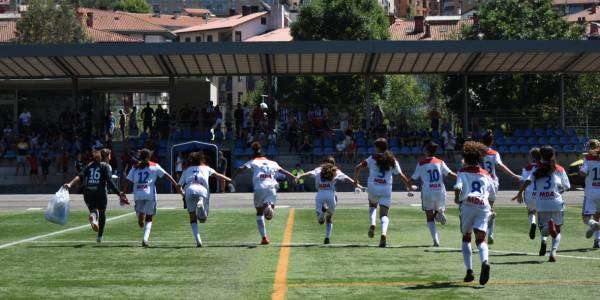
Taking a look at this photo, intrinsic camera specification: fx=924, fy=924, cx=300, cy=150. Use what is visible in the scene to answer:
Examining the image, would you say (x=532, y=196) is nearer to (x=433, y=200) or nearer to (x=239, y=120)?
(x=433, y=200)

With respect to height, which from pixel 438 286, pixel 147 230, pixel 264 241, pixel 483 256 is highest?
pixel 483 256

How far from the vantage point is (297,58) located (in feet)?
137

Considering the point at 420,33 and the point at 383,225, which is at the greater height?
the point at 420,33

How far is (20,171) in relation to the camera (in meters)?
42.6

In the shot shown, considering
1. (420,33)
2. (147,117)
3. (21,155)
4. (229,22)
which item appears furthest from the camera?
(229,22)

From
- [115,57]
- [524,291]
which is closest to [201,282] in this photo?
[524,291]

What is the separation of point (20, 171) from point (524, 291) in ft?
116

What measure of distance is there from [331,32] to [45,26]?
32681mm

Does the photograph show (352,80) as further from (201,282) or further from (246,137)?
(201,282)

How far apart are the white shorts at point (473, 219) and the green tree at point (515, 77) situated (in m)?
35.8

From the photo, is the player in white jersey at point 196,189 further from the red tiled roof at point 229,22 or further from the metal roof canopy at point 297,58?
the red tiled roof at point 229,22

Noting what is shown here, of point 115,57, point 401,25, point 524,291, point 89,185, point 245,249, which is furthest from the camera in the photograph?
point 401,25

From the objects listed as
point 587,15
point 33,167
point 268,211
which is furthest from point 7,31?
point 268,211

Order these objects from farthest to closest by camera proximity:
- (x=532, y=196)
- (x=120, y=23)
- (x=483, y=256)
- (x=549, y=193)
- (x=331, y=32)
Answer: (x=120, y=23) → (x=331, y=32) → (x=532, y=196) → (x=549, y=193) → (x=483, y=256)
